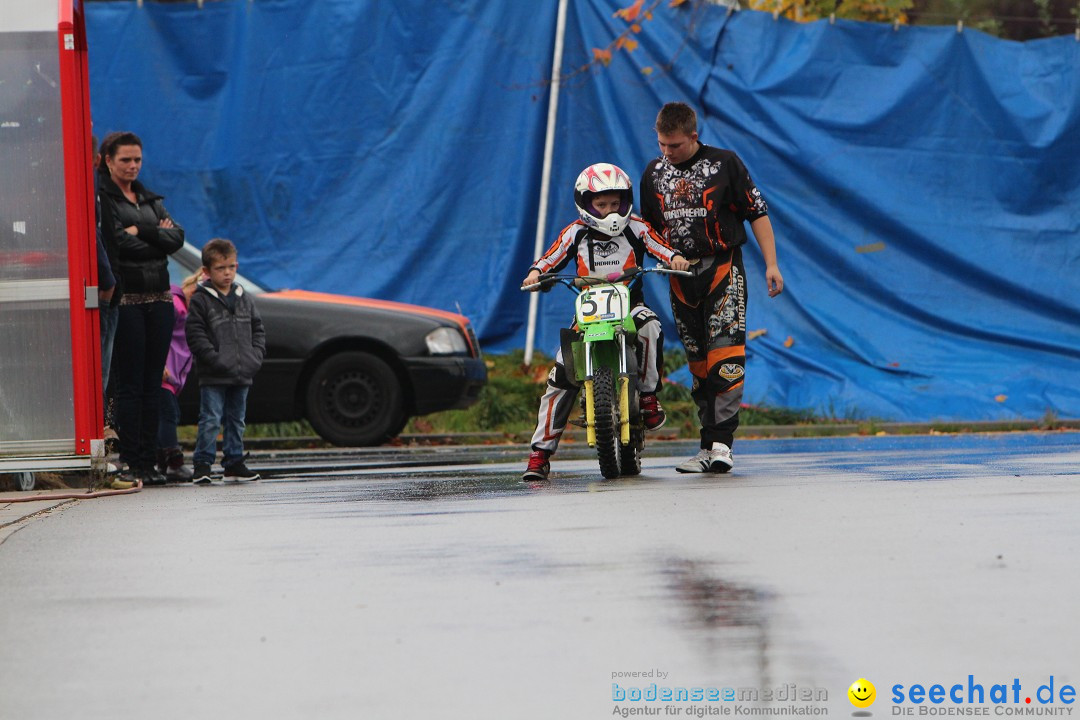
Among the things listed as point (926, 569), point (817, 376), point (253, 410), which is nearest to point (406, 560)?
point (926, 569)

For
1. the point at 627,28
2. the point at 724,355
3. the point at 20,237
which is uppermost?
the point at 627,28

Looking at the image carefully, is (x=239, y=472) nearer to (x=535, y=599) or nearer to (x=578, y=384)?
(x=578, y=384)

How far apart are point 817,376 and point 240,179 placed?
5.12m

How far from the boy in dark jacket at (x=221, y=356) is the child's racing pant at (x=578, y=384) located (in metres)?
1.99

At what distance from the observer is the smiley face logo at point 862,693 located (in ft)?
12.9

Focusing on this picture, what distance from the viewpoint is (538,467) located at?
9.10m

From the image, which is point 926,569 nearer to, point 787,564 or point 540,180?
point 787,564

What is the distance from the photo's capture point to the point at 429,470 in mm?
10398

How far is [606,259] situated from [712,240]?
601 mm

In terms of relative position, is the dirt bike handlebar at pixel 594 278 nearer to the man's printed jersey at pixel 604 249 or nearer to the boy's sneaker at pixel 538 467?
the man's printed jersey at pixel 604 249

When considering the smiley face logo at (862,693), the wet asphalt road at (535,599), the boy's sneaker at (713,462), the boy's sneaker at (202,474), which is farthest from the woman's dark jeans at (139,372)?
the smiley face logo at (862,693)

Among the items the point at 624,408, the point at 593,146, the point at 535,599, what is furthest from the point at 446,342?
the point at 535,599

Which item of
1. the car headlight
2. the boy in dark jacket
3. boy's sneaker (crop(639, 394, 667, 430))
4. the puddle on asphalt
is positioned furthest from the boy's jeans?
the puddle on asphalt

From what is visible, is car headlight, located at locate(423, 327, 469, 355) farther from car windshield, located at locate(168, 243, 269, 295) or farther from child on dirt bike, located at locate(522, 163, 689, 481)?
child on dirt bike, located at locate(522, 163, 689, 481)
